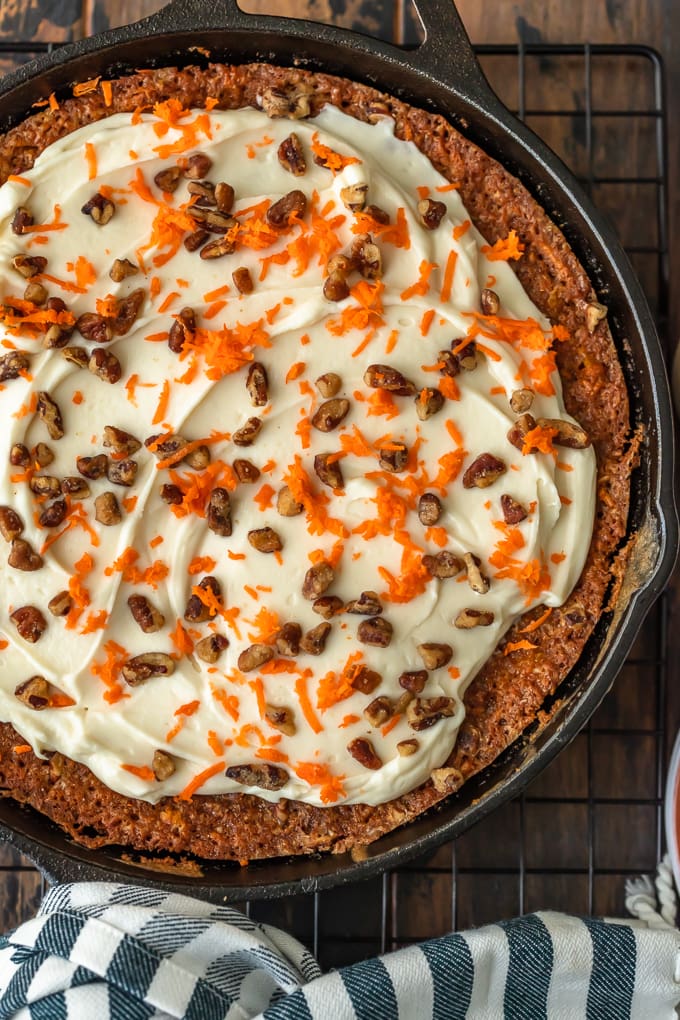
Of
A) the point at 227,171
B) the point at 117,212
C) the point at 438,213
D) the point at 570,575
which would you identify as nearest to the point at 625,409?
the point at 570,575

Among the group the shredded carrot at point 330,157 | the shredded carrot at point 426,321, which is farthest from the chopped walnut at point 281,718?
the shredded carrot at point 330,157

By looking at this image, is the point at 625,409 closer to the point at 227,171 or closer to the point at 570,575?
the point at 570,575

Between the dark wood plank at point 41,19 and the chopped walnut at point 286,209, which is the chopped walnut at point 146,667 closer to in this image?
the chopped walnut at point 286,209

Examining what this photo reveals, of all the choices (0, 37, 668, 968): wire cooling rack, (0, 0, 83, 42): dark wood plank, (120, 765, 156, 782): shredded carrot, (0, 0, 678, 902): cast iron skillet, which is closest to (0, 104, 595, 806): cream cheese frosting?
(120, 765, 156, 782): shredded carrot

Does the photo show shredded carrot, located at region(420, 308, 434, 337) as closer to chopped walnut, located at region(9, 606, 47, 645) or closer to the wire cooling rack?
the wire cooling rack

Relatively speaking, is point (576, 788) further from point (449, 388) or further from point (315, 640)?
point (449, 388)

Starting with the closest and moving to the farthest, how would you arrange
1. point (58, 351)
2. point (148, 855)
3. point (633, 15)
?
point (58, 351) < point (148, 855) < point (633, 15)
